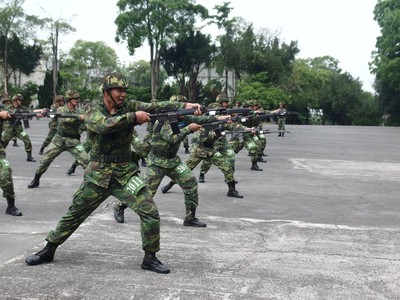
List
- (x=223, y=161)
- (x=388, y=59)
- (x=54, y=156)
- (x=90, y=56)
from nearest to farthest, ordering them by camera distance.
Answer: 1. (x=223, y=161)
2. (x=54, y=156)
3. (x=388, y=59)
4. (x=90, y=56)

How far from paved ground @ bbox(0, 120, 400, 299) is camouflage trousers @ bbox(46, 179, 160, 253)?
308 mm

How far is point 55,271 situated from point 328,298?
2.62m

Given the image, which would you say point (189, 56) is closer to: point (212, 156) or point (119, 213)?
point (212, 156)

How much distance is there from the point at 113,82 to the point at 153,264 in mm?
1856

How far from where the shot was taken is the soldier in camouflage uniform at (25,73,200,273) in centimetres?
482

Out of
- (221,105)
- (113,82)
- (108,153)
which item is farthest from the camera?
(221,105)

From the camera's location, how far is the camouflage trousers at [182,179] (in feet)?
22.2

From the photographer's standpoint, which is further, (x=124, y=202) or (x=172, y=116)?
(x=172, y=116)

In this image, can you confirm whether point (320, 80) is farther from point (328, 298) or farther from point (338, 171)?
point (328, 298)

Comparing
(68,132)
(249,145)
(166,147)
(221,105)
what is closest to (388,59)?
(249,145)

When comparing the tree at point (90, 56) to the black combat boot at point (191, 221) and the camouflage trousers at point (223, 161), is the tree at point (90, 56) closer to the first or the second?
the camouflage trousers at point (223, 161)

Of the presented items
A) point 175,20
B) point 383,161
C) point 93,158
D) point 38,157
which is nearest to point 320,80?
point 175,20

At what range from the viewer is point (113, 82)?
4.85m

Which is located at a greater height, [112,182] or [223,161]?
[112,182]
